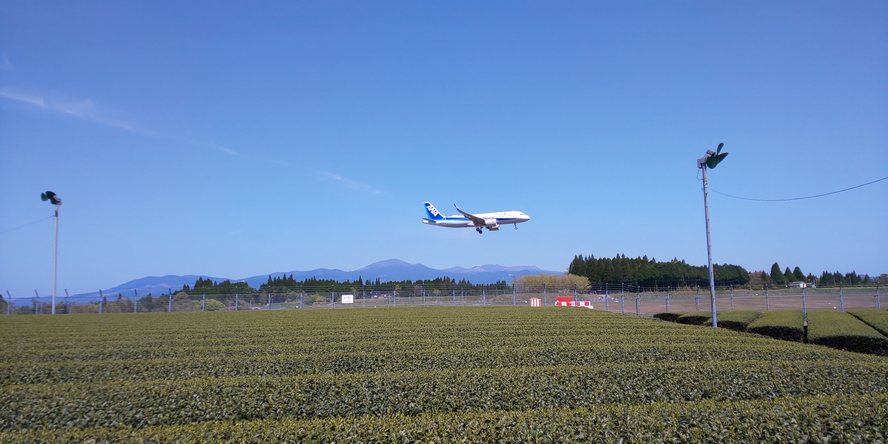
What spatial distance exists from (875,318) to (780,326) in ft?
9.00

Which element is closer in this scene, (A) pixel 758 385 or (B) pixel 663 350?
(A) pixel 758 385

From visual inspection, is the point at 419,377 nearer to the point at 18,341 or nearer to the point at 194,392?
the point at 194,392

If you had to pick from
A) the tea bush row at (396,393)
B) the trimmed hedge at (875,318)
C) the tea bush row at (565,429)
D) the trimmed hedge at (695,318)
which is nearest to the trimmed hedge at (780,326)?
the trimmed hedge at (875,318)

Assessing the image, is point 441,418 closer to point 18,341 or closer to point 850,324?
point 850,324

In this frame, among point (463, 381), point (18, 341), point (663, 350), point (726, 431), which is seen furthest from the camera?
point (18, 341)

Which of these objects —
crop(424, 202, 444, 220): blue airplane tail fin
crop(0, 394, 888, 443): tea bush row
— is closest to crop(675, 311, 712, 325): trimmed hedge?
crop(0, 394, 888, 443): tea bush row

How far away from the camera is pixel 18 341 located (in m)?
19.5

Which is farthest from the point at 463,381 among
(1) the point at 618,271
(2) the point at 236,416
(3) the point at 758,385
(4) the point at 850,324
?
(1) the point at 618,271

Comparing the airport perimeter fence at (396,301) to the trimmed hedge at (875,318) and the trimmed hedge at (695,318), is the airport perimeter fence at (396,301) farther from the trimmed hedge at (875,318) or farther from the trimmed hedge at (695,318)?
the trimmed hedge at (875,318)

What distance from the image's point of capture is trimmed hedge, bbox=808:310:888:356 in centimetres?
1530

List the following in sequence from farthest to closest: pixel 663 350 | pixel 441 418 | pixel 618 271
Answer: pixel 618 271
pixel 663 350
pixel 441 418

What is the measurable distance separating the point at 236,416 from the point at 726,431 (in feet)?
23.4

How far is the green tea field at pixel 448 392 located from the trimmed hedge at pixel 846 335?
6.56 feet

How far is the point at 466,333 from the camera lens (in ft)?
67.8
